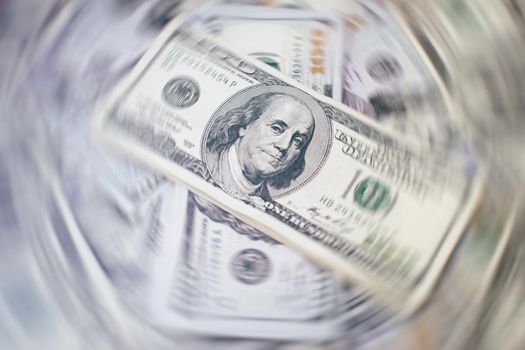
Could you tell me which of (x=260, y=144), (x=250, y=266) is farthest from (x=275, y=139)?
(x=250, y=266)

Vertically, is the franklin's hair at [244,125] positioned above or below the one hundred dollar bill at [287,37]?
below

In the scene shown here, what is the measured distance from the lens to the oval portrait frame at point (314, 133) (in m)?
0.48

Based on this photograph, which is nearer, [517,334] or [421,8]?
[517,334]

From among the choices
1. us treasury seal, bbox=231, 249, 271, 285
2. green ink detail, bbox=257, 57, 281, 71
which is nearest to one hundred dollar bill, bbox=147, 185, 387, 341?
us treasury seal, bbox=231, 249, 271, 285

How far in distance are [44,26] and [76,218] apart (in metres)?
0.19

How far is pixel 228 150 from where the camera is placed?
19.3 inches

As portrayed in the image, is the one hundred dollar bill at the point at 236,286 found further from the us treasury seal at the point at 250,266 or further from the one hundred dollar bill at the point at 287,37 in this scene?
the one hundred dollar bill at the point at 287,37

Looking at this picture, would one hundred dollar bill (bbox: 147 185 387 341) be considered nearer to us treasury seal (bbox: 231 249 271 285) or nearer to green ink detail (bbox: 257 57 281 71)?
us treasury seal (bbox: 231 249 271 285)

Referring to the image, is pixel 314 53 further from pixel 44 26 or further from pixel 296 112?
pixel 44 26

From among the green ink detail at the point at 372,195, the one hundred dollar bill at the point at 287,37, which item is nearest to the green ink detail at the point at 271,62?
the one hundred dollar bill at the point at 287,37

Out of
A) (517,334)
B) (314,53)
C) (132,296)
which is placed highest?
(314,53)

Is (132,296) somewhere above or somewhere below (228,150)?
below

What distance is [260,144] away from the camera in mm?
492

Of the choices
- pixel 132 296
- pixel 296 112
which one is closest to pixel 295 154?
pixel 296 112
